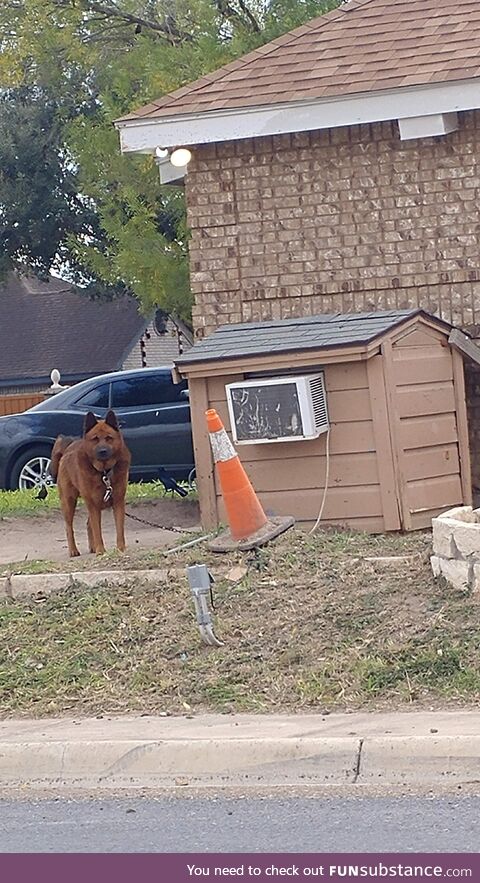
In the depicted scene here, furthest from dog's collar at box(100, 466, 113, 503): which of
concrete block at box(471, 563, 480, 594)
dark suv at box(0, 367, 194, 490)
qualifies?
dark suv at box(0, 367, 194, 490)

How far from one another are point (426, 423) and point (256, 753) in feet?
16.8

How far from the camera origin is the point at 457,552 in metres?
7.72

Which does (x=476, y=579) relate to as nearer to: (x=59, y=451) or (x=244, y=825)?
(x=244, y=825)

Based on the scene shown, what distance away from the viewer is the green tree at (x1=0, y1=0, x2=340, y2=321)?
61.4 ft

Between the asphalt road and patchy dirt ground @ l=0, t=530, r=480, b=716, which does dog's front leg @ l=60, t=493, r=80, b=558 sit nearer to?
patchy dirt ground @ l=0, t=530, r=480, b=716

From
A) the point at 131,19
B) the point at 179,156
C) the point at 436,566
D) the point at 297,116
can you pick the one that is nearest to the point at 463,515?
the point at 436,566

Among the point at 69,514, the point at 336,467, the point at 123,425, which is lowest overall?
the point at 69,514

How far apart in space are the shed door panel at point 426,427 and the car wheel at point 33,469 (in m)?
6.29

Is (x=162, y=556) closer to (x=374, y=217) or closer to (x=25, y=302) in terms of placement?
(x=374, y=217)

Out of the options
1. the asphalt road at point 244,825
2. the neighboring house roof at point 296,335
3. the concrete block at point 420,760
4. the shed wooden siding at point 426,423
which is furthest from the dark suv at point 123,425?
the asphalt road at point 244,825

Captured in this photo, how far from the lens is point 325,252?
12.7m

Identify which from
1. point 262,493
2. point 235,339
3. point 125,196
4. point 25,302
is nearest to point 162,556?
point 262,493

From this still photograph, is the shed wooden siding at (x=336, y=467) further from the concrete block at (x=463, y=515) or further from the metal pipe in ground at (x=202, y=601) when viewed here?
the metal pipe in ground at (x=202, y=601)

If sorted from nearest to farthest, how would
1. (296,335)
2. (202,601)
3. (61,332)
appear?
(202,601) < (296,335) < (61,332)
